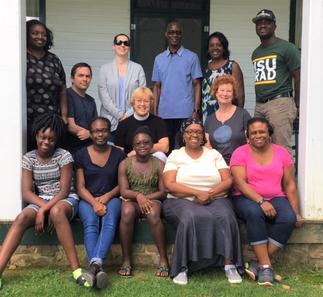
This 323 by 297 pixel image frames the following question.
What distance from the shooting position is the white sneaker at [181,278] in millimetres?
4086

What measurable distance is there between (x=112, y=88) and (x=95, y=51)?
2.44m

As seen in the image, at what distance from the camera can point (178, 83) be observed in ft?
18.0

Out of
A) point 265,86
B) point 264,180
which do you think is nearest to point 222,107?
point 265,86

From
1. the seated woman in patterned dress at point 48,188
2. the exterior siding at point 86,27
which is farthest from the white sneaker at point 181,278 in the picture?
the exterior siding at point 86,27

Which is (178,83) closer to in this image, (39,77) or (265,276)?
(39,77)

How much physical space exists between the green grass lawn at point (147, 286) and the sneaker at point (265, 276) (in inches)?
2.1

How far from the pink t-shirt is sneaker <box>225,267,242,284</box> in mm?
672

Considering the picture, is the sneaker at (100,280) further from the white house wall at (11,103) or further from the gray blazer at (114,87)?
the gray blazer at (114,87)

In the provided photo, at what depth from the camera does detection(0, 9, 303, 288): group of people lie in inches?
163

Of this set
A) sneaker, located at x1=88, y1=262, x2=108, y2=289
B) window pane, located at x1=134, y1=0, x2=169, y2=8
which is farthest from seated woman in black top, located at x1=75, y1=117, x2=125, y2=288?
window pane, located at x1=134, y1=0, x2=169, y2=8

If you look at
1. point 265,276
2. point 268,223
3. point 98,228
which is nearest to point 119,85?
point 98,228

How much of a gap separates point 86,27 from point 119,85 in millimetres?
2540

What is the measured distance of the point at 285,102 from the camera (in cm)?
487

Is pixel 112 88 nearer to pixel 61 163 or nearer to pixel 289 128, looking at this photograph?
pixel 61 163
